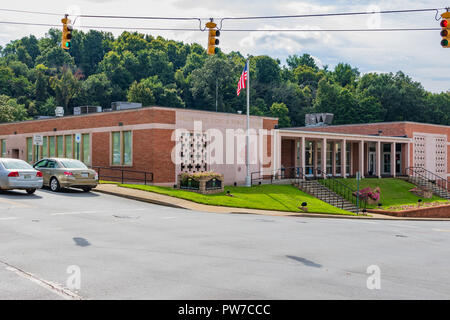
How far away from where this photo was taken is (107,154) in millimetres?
32844

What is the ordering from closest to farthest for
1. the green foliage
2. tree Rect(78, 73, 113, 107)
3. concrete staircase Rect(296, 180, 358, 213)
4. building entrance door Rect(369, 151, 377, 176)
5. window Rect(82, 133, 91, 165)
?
concrete staircase Rect(296, 180, 358, 213), window Rect(82, 133, 91, 165), building entrance door Rect(369, 151, 377, 176), the green foliage, tree Rect(78, 73, 113, 107)

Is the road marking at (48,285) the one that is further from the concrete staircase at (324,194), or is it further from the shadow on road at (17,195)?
the concrete staircase at (324,194)

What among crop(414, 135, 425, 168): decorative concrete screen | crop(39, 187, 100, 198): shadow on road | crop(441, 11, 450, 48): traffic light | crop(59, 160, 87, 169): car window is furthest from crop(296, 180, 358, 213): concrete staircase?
crop(414, 135, 425, 168): decorative concrete screen

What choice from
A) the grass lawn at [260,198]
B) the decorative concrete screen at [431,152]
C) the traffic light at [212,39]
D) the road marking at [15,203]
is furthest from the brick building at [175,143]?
the traffic light at [212,39]

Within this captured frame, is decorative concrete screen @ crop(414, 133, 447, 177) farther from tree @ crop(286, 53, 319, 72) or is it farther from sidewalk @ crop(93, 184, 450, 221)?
tree @ crop(286, 53, 319, 72)

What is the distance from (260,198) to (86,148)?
536 inches

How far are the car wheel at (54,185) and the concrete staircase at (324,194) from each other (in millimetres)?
16604

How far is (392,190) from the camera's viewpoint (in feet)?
135

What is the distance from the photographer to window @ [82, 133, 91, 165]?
34.3 metres

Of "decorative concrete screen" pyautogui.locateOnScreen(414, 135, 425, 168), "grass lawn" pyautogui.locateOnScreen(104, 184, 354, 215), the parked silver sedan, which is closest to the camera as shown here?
the parked silver sedan

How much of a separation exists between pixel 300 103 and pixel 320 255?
336 feet

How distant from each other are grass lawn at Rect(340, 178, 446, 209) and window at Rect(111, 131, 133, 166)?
1679 centimetres

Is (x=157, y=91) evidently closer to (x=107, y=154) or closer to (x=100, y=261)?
(x=107, y=154)
